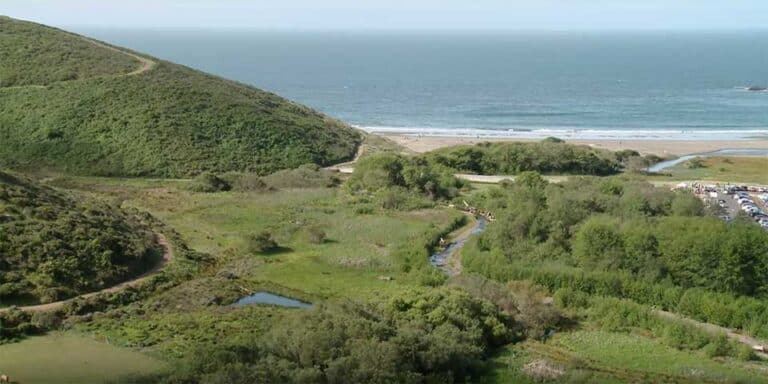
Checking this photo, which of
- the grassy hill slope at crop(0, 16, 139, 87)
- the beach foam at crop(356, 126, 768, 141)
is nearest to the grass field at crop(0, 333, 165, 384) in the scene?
the grassy hill slope at crop(0, 16, 139, 87)

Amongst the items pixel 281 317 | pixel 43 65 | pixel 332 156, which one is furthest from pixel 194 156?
pixel 281 317

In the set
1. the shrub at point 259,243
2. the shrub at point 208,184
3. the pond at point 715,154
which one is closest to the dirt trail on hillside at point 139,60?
the shrub at point 208,184

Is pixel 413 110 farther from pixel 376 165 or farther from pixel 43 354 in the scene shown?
pixel 43 354

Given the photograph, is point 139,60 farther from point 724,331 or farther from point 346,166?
point 724,331

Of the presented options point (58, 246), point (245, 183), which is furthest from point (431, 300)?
point (245, 183)

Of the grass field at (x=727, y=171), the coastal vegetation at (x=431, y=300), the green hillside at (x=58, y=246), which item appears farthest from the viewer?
the grass field at (x=727, y=171)

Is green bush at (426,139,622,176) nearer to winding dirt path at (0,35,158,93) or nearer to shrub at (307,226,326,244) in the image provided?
shrub at (307,226,326,244)

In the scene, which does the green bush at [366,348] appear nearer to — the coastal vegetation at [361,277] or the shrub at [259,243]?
the coastal vegetation at [361,277]
